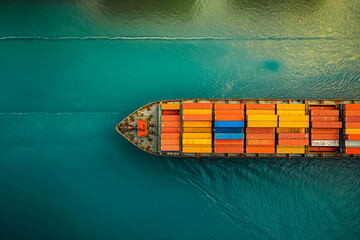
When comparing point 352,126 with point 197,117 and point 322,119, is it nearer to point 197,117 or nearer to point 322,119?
point 322,119

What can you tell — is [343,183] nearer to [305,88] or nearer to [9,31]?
[305,88]

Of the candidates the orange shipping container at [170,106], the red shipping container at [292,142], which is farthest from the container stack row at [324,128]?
the orange shipping container at [170,106]

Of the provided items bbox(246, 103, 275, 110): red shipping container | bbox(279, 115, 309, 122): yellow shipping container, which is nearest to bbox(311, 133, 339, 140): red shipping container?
bbox(279, 115, 309, 122): yellow shipping container

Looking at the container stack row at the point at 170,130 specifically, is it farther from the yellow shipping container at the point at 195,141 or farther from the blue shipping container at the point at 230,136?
the blue shipping container at the point at 230,136

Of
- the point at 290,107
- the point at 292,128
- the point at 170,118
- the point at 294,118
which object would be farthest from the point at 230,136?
the point at 290,107

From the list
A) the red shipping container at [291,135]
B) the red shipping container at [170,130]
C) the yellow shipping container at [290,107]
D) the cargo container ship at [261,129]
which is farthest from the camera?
the red shipping container at [170,130]
